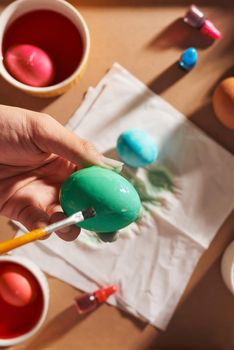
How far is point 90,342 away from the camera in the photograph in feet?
2.23

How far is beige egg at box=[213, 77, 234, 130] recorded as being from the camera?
2.19 ft

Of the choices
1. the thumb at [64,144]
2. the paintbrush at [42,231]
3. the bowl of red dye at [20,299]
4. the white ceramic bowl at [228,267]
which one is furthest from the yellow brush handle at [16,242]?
the white ceramic bowl at [228,267]

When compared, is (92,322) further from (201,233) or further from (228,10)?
(228,10)

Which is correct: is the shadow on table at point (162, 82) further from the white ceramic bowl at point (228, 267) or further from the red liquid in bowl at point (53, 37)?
the white ceramic bowl at point (228, 267)

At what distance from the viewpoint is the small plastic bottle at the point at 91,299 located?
2.22 feet

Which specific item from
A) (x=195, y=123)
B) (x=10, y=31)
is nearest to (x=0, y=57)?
(x=10, y=31)

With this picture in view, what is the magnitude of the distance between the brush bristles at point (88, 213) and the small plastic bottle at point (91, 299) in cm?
26

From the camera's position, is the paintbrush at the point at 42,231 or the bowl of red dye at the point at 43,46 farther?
the bowl of red dye at the point at 43,46

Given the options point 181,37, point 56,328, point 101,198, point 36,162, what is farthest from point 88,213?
point 181,37

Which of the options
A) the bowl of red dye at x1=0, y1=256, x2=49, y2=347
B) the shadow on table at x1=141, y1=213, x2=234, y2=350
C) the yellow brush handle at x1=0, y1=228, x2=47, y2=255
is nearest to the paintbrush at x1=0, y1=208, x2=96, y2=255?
the yellow brush handle at x1=0, y1=228, x2=47, y2=255

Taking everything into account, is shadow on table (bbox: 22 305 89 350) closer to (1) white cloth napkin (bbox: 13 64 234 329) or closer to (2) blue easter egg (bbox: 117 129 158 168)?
(1) white cloth napkin (bbox: 13 64 234 329)

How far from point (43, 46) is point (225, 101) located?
31 cm

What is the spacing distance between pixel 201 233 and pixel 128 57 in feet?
1.07

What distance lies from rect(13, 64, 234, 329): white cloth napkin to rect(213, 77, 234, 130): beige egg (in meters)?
0.05
